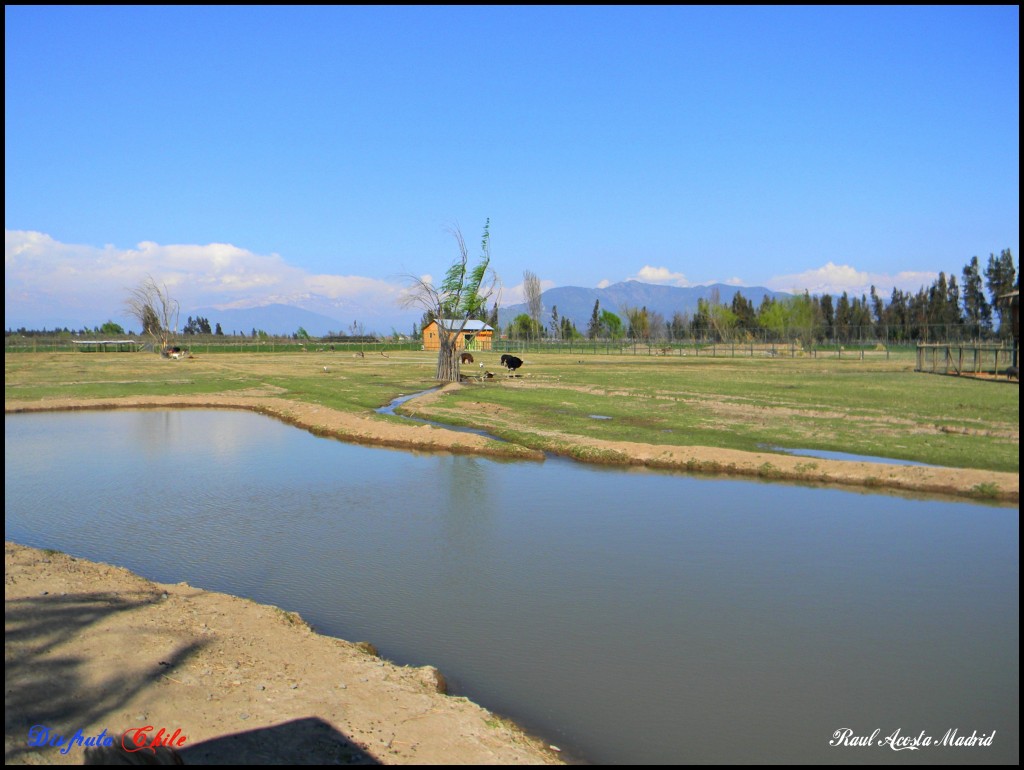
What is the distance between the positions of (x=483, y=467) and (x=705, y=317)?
90040 mm

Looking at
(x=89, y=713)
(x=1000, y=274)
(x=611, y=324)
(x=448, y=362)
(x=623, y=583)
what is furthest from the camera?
(x=611, y=324)

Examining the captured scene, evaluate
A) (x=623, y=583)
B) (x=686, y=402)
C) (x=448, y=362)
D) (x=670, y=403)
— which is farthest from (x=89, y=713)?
(x=448, y=362)

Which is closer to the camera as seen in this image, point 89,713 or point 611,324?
point 89,713

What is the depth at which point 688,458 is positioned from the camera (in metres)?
16.1

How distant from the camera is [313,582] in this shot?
892 centimetres

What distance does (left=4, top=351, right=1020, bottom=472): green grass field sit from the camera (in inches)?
683

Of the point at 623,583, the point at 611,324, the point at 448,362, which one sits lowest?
the point at 623,583

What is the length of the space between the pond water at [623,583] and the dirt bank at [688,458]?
2.67 ft

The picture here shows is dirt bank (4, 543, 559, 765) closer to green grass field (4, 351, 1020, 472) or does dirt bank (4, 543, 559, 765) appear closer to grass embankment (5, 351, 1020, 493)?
grass embankment (5, 351, 1020, 493)

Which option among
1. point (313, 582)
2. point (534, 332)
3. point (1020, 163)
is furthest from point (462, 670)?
point (534, 332)

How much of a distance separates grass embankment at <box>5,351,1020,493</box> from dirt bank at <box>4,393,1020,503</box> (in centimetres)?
29

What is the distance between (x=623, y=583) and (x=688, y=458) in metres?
7.59

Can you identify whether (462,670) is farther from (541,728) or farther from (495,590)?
(495,590)
